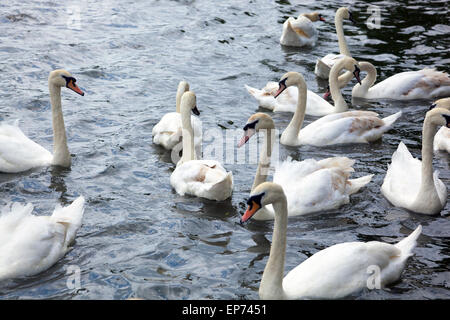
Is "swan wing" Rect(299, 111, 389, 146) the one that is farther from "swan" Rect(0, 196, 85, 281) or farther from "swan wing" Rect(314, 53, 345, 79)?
"swan" Rect(0, 196, 85, 281)

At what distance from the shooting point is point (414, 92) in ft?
41.3

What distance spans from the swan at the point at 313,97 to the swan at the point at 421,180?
3.02 m

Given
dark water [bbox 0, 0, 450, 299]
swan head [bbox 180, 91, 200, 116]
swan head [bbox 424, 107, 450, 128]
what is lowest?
dark water [bbox 0, 0, 450, 299]

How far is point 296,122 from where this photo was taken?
10.7 metres

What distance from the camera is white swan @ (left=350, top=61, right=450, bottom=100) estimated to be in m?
12.6

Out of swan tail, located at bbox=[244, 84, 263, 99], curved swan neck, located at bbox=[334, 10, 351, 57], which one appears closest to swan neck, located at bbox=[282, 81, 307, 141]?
swan tail, located at bbox=[244, 84, 263, 99]

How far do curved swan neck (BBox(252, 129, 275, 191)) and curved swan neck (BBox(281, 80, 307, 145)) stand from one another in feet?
6.37

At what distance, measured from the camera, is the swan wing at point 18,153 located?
30.7 ft

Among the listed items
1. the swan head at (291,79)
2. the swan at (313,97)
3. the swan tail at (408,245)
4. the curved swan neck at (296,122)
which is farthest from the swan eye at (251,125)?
the swan at (313,97)

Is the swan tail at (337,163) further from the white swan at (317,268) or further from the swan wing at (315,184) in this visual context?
the white swan at (317,268)

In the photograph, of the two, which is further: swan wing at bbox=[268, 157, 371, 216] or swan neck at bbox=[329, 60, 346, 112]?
swan neck at bbox=[329, 60, 346, 112]

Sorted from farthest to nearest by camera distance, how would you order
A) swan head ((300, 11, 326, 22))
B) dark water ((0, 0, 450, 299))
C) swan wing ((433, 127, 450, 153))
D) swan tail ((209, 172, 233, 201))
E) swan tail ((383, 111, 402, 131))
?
swan head ((300, 11, 326, 22)) < swan tail ((383, 111, 402, 131)) < swan wing ((433, 127, 450, 153)) < swan tail ((209, 172, 233, 201)) < dark water ((0, 0, 450, 299))

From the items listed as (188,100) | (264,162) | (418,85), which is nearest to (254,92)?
(418,85)

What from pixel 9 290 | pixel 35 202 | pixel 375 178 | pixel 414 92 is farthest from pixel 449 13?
pixel 9 290
